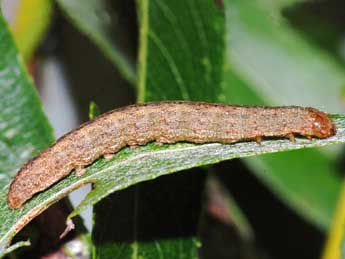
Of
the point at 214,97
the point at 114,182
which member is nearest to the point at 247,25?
the point at 214,97

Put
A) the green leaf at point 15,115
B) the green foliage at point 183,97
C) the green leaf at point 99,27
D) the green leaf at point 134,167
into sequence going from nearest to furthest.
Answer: the green leaf at point 134,167
the green foliage at point 183,97
the green leaf at point 15,115
the green leaf at point 99,27

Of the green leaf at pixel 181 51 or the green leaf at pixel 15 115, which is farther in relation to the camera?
the green leaf at pixel 181 51

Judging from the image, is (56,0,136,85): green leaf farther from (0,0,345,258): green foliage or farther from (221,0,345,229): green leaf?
(221,0,345,229): green leaf

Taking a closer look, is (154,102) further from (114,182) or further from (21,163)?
(114,182)

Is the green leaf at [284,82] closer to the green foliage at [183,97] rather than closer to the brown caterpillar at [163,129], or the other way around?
the green foliage at [183,97]

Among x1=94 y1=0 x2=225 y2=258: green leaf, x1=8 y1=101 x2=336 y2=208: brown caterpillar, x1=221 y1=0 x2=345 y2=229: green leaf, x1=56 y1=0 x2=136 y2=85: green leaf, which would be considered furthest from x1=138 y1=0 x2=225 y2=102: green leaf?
Answer: x1=221 y1=0 x2=345 y2=229: green leaf

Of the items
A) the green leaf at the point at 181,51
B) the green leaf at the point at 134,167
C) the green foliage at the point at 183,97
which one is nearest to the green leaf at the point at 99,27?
the green foliage at the point at 183,97
